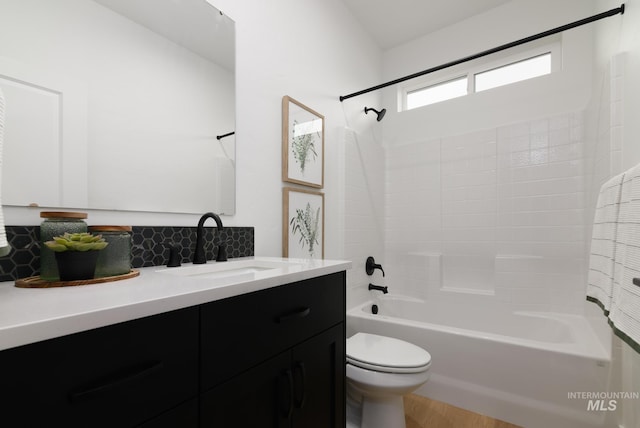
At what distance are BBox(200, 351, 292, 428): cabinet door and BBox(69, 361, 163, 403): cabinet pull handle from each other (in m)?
0.16

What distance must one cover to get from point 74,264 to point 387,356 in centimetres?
133

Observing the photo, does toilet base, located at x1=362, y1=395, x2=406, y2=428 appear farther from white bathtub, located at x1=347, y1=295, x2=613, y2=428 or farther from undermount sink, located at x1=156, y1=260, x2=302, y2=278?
undermount sink, located at x1=156, y1=260, x2=302, y2=278

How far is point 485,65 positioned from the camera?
2637 millimetres

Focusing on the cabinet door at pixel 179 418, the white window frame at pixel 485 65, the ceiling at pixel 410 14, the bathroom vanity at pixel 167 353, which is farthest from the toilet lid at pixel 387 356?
the ceiling at pixel 410 14

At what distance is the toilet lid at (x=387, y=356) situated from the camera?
1386 millimetres

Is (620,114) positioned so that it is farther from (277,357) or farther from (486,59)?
(277,357)

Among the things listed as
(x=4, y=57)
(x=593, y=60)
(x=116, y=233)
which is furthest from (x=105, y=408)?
(x=593, y=60)

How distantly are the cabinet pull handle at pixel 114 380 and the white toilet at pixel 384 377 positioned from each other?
3.65 feet

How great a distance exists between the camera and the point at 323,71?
2158 millimetres

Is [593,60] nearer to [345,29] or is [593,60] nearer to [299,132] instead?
[345,29]

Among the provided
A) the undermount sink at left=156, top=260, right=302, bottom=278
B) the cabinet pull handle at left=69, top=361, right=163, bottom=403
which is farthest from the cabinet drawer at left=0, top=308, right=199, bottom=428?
the undermount sink at left=156, top=260, right=302, bottom=278

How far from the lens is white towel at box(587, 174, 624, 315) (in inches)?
44.9

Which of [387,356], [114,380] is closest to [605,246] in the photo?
[387,356]

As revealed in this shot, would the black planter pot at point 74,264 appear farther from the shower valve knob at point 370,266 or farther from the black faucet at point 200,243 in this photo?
the shower valve knob at point 370,266
